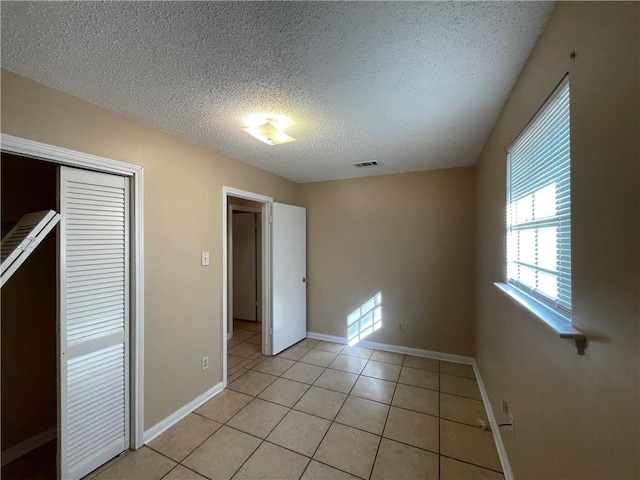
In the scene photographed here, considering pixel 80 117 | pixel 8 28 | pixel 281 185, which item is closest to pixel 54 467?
pixel 80 117

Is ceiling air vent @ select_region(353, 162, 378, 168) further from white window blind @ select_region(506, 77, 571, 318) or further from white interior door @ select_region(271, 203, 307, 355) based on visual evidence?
white window blind @ select_region(506, 77, 571, 318)

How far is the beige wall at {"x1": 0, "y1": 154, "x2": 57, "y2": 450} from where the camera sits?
1.86 metres

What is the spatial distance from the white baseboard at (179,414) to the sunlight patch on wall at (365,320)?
1785 mm

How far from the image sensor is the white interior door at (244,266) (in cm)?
470

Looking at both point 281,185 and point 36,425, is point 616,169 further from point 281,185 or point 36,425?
point 36,425

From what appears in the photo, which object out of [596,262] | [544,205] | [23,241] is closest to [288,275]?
[23,241]

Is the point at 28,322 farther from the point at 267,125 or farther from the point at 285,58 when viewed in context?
the point at 285,58

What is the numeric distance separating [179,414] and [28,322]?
137 cm

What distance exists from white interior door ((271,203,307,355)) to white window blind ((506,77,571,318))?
95.7 inches


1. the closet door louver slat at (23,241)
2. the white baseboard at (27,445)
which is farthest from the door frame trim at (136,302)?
the white baseboard at (27,445)

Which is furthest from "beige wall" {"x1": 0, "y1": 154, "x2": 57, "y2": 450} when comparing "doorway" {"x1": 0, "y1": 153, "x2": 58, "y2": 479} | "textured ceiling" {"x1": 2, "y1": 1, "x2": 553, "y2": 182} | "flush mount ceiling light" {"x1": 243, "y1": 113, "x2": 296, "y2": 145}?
"flush mount ceiling light" {"x1": 243, "y1": 113, "x2": 296, "y2": 145}

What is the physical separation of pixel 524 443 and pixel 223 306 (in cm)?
237

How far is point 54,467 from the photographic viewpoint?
67.2 inches

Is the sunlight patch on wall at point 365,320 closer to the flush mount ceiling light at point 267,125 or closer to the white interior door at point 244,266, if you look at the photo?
the white interior door at point 244,266
